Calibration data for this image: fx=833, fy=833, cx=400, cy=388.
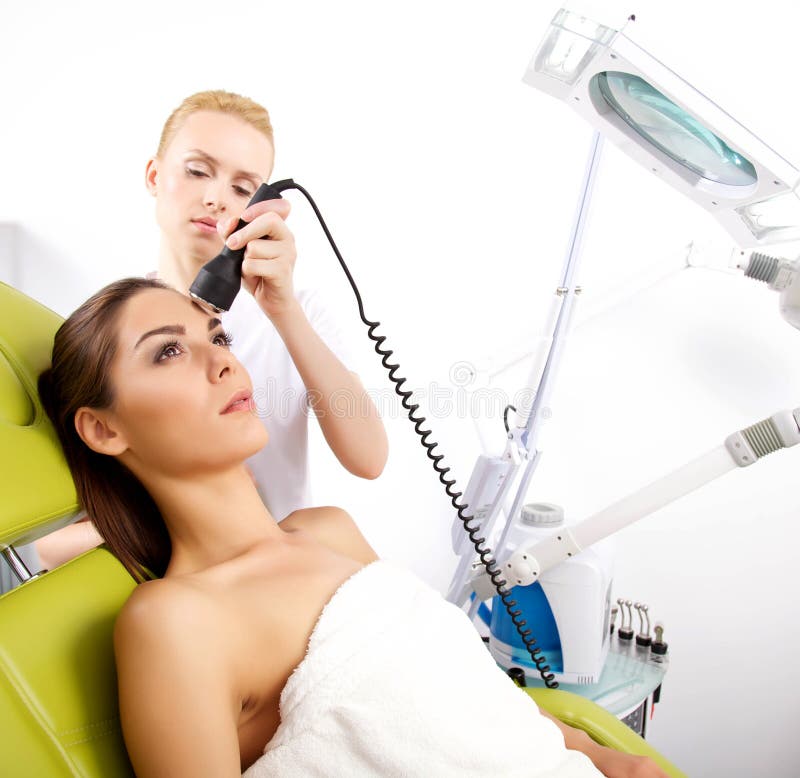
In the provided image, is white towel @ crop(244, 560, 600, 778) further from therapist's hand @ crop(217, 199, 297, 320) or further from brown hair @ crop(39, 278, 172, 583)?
therapist's hand @ crop(217, 199, 297, 320)

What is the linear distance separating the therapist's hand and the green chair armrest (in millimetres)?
754

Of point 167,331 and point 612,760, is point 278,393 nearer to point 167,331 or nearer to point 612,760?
point 167,331

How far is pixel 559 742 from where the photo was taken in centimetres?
106

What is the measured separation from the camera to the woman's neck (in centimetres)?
109

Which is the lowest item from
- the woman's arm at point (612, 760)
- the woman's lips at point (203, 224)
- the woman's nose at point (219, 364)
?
the woman's arm at point (612, 760)

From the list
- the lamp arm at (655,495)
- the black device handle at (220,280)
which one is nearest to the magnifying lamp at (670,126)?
the lamp arm at (655,495)

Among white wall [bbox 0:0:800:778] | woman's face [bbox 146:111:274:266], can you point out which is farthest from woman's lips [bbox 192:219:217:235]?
white wall [bbox 0:0:800:778]

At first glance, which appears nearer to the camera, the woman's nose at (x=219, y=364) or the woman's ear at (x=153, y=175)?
the woman's nose at (x=219, y=364)

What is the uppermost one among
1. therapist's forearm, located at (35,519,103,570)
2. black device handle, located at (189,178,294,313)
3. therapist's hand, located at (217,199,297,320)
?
therapist's hand, located at (217,199,297,320)

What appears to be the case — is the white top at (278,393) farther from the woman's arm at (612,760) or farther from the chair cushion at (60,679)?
the woman's arm at (612,760)

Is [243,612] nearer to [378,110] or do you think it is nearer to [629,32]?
[629,32]

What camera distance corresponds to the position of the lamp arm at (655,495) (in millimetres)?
1395

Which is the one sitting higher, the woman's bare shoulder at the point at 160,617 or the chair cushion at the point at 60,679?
the woman's bare shoulder at the point at 160,617

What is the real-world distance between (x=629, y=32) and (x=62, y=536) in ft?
3.49
